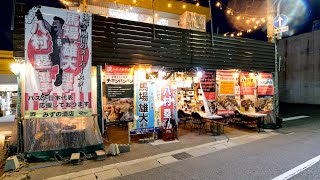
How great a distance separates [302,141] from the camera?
9406 mm

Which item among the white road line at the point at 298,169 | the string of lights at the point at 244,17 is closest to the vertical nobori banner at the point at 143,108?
the white road line at the point at 298,169

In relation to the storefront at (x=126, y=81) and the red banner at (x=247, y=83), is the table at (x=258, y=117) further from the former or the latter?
the red banner at (x=247, y=83)

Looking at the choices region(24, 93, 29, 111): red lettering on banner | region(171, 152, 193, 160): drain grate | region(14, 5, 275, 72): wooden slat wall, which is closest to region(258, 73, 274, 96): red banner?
region(14, 5, 275, 72): wooden slat wall

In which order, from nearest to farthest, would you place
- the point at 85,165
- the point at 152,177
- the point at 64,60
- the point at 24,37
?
the point at 152,177, the point at 85,165, the point at 24,37, the point at 64,60

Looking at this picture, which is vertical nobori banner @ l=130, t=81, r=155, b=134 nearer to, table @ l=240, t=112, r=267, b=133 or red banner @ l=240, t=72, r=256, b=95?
table @ l=240, t=112, r=267, b=133

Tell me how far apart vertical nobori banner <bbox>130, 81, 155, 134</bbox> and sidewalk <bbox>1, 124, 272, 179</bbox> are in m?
0.80

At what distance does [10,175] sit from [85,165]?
2108 millimetres

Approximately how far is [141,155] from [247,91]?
32.9 feet

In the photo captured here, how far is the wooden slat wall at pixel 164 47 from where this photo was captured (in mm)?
8547

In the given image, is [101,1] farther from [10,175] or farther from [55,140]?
[10,175]

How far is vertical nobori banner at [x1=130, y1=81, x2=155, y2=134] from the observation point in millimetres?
9367

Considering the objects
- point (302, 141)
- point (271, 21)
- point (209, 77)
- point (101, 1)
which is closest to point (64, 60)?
point (101, 1)

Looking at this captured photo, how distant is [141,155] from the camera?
7.62 meters

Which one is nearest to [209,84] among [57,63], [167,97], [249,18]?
[167,97]
